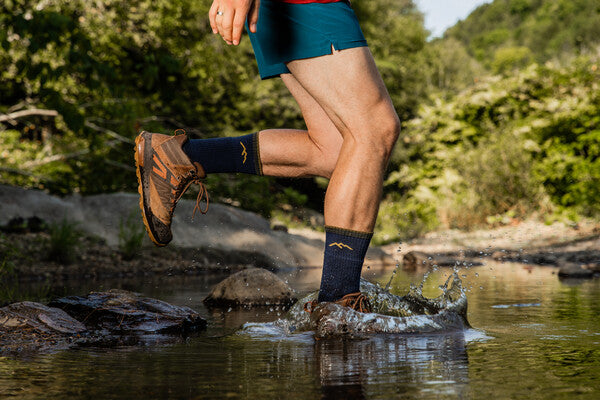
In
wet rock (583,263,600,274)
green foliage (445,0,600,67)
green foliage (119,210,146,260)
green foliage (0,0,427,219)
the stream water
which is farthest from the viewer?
green foliage (445,0,600,67)

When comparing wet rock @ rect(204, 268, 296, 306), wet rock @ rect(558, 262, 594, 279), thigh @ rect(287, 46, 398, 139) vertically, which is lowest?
wet rock @ rect(204, 268, 296, 306)

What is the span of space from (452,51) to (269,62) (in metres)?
26.8

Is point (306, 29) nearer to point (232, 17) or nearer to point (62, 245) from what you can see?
point (232, 17)

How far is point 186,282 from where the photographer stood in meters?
5.22

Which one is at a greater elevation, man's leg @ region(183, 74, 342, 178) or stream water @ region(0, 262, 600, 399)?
man's leg @ region(183, 74, 342, 178)

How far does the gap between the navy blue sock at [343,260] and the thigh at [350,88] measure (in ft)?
1.14

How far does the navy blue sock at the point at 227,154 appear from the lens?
9.79 feet

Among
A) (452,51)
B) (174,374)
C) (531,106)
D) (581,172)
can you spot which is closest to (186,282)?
(174,374)

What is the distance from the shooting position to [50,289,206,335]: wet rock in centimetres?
271

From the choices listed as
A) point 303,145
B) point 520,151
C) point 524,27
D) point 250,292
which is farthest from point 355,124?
point 524,27

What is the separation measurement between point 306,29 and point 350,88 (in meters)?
0.26

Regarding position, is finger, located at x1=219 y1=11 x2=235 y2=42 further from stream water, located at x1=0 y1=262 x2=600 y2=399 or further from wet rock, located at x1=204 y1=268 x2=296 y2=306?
wet rock, located at x1=204 y1=268 x2=296 y2=306

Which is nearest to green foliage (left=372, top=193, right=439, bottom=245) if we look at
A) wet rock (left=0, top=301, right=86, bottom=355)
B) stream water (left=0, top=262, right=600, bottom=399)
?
stream water (left=0, top=262, right=600, bottom=399)

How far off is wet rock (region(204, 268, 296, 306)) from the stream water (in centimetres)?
69
